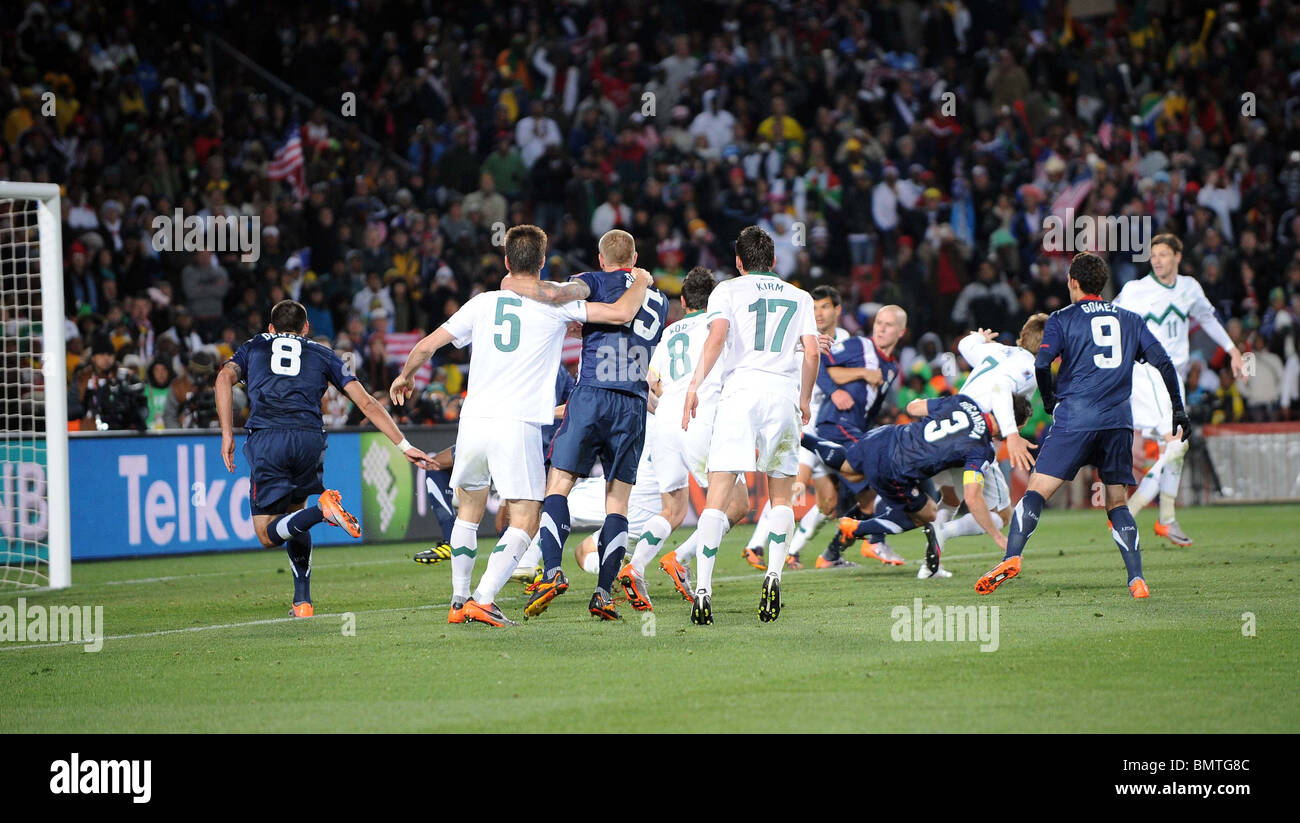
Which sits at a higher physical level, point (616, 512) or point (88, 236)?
point (88, 236)

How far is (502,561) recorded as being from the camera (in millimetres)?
8742

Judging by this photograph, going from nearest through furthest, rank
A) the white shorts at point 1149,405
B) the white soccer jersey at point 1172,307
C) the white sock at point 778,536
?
the white sock at point 778,536 < the white soccer jersey at point 1172,307 < the white shorts at point 1149,405

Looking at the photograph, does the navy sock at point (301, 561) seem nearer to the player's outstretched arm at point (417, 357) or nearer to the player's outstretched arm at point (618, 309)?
the player's outstretched arm at point (417, 357)

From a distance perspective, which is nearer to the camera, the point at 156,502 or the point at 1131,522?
the point at 1131,522

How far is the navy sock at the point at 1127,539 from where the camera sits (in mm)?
9984

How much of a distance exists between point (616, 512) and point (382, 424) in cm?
168

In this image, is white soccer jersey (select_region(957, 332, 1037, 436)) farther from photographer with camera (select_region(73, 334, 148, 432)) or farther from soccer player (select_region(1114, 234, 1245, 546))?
photographer with camera (select_region(73, 334, 148, 432))

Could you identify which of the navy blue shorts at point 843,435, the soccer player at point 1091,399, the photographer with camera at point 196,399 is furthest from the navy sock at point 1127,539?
the photographer with camera at point 196,399

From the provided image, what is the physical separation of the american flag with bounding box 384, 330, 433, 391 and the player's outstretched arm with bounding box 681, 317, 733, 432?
1015cm

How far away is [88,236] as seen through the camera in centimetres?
1823

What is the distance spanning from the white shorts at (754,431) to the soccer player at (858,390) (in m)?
3.79

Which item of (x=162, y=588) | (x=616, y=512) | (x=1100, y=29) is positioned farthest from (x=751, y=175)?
(x=616, y=512)

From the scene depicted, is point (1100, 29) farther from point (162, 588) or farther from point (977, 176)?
point (162, 588)

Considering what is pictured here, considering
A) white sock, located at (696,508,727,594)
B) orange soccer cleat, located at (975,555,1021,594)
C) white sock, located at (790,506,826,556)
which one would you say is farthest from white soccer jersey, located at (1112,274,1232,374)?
white sock, located at (696,508,727,594)
